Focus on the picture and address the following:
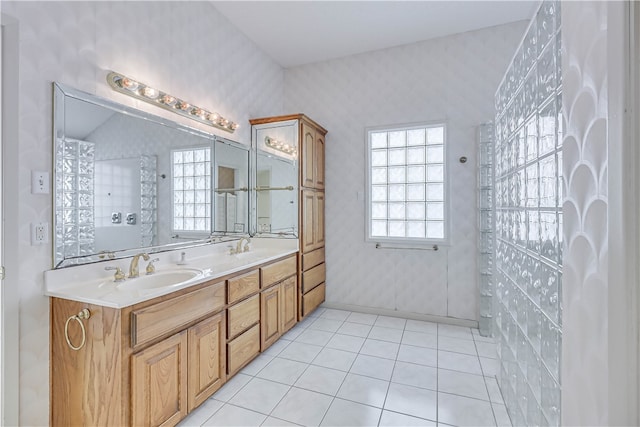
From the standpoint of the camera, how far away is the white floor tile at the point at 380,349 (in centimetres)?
256

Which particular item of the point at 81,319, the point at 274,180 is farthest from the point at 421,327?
the point at 81,319

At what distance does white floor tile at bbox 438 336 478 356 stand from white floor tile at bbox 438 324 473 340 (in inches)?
3.2

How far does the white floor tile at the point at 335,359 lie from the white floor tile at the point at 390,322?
29.7 inches

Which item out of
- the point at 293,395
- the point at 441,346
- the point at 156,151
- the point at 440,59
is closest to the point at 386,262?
the point at 441,346

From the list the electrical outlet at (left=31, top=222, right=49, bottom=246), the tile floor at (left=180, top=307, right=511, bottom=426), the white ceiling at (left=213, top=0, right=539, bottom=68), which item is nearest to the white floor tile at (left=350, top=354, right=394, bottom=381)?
the tile floor at (left=180, top=307, right=511, bottom=426)

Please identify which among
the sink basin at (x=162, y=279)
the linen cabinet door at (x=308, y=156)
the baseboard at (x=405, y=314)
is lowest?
the baseboard at (x=405, y=314)

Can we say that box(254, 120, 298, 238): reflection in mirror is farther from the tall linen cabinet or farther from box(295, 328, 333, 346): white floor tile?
box(295, 328, 333, 346): white floor tile

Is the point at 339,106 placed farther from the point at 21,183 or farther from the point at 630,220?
the point at 630,220

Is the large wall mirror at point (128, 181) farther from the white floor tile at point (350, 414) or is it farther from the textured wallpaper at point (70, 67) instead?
the white floor tile at point (350, 414)

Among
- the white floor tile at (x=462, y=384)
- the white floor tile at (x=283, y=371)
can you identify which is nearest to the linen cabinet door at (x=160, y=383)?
the white floor tile at (x=283, y=371)

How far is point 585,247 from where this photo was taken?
2.10ft

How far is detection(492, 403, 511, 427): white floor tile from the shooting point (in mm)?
1730

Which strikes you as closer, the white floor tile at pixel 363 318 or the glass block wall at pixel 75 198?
the glass block wall at pixel 75 198

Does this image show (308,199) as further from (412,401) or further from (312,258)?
(412,401)
